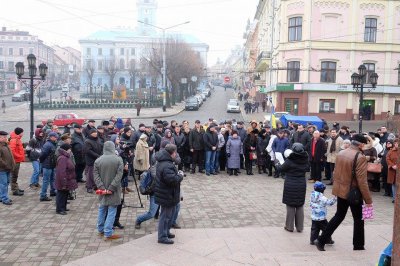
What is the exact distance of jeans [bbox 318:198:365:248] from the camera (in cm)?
682

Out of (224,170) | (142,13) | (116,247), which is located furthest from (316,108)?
(142,13)

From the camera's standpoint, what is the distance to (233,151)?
14906 millimetres

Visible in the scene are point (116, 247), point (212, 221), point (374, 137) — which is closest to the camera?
point (116, 247)

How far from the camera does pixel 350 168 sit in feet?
21.7

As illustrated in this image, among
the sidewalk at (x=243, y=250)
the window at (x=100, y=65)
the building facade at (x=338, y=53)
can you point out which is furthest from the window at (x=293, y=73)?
the window at (x=100, y=65)

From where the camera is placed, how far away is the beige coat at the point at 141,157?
11.5 m

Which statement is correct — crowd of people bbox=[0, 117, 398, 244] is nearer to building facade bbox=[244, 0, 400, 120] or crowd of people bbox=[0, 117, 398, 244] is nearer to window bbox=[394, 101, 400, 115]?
building facade bbox=[244, 0, 400, 120]

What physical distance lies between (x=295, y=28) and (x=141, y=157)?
3308cm

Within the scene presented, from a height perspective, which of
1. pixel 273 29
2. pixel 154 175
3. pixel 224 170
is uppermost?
pixel 273 29

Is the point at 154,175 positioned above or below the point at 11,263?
above

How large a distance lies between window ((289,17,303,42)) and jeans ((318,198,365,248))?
36059 millimetres

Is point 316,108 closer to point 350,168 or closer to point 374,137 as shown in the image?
point 374,137

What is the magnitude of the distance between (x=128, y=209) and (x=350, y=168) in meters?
5.48

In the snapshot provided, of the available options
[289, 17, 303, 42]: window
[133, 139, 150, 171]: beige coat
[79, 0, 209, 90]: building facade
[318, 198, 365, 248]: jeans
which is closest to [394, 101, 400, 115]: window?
[289, 17, 303, 42]: window
